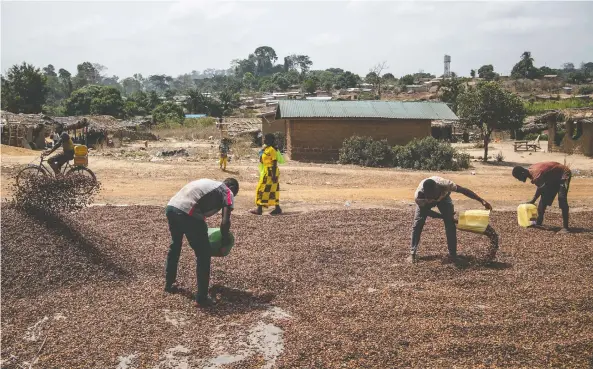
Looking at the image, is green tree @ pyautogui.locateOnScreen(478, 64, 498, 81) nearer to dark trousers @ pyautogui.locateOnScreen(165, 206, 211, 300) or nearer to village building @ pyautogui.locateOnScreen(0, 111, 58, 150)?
village building @ pyautogui.locateOnScreen(0, 111, 58, 150)

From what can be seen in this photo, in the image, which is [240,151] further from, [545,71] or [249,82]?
[249,82]

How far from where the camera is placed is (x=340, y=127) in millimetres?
24109

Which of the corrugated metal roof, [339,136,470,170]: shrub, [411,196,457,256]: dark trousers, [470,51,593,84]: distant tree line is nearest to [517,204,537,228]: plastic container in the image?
[411,196,457,256]: dark trousers

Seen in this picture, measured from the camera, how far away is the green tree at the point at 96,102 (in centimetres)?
4944

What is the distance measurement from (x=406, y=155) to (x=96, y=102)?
36.9 meters

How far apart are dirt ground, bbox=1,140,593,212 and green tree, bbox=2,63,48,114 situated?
22200mm

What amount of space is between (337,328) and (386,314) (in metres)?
0.67

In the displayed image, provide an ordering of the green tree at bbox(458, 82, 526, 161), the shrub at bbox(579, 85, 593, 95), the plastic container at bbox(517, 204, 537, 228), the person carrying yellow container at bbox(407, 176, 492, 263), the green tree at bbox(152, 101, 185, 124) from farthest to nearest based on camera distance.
→ 1. the shrub at bbox(579, 85, 593, 95)
2. the green tree at bbox(152, 101, 185, 124)
3. the green tree at bbox(458, 82, 526, 161)
4. the plastic container at bbox(517, 204, 537, 228)
5. the person carrying yellow container at bbox(407, 176, 492, 263)

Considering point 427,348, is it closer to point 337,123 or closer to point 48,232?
point 48,232

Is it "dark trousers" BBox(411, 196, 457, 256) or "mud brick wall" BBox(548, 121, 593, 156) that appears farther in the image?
"mud brick wall" BBox(548, 121, 593, 156)

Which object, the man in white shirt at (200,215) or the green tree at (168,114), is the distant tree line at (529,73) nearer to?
the green tree at (168,114)

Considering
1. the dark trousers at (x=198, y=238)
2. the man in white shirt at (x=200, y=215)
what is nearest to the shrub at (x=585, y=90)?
the man in white shirt at (x=200, y=215)

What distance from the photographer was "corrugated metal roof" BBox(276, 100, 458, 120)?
23984 mm

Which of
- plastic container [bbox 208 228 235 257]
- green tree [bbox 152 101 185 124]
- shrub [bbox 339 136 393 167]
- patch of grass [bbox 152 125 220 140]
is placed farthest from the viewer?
green tree [bbox 152 101 185 124]
